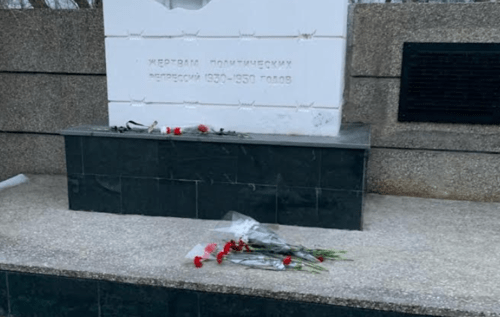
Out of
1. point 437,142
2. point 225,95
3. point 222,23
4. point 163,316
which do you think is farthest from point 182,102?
point 437,142

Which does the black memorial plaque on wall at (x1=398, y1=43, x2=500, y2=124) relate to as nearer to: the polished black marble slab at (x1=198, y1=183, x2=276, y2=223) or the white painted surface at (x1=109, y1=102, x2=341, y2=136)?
the white painted surface at (x1=109, y1=102, x2=341, y2=136)

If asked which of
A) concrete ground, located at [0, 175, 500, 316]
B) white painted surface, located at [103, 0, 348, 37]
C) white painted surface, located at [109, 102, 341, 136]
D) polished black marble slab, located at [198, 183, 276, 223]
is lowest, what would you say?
concrete ground, located at [0, 175, 500, 316]

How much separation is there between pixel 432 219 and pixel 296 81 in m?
1.89

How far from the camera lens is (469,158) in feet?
17.8

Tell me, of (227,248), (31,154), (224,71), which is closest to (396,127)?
(224,71)

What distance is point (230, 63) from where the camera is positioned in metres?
4.65

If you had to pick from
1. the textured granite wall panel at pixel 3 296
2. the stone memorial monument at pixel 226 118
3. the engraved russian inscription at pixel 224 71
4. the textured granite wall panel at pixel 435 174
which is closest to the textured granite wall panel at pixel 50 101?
the stone memorial monument at pixel 226 118

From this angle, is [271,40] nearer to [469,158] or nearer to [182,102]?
[182,102]

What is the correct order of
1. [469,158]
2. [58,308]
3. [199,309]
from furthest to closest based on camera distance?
[469,158] → [58,308] → [199,309]

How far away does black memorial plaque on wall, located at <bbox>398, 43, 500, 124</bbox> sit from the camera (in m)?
5.20

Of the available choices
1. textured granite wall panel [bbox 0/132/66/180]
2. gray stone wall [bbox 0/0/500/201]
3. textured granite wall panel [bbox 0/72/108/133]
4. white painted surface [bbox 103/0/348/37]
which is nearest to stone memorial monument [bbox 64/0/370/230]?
white painted surface [bbox 103/0/348/37]

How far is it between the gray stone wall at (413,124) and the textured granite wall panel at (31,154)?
373 cm

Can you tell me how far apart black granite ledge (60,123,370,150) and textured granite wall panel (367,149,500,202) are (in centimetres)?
84

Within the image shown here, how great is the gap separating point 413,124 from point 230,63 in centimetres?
225
